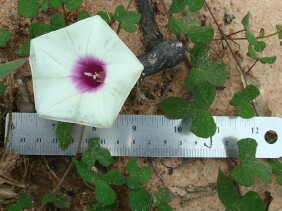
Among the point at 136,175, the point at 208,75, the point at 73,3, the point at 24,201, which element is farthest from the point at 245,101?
the point at 24,201

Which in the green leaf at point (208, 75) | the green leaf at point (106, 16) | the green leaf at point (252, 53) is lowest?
the green leaf at point (208, 75)

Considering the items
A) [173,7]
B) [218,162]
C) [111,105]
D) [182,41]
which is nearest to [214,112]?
[218,162]

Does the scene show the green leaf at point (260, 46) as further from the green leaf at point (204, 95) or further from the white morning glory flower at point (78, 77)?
the white morning glory flower at point (78, 77)

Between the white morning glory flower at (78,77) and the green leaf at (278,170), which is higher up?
the white morning glory flower at (78,77)

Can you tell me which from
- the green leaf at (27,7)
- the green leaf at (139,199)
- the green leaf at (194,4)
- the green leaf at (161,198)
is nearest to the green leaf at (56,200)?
the green leaf at (139,199)

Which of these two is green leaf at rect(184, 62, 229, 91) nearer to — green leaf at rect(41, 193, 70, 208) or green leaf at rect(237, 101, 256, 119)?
green leaf at rect(237, 101, 256, 119)

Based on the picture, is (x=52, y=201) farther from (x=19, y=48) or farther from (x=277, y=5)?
(x=277, y=5)
